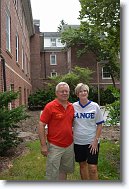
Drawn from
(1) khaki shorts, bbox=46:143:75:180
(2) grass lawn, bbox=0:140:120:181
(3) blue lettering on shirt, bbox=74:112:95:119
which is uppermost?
(3) blue lettering on shirt, bbox=74:112:95:119

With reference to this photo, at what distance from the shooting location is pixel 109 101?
15.8 feet

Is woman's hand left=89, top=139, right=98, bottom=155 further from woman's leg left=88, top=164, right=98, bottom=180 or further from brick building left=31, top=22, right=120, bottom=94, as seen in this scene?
brick building left=31, top=22, right=120, bottom=94

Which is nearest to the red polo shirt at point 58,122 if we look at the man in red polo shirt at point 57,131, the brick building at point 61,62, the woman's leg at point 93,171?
the man in red polo shirt at point 57,131

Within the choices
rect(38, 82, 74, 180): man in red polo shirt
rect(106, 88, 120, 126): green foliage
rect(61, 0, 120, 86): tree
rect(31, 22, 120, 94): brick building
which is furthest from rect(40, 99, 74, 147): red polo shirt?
rect(31, 22, 120, 94): brick building

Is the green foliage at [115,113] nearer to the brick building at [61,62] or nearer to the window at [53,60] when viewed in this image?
the brick building at [61,62]

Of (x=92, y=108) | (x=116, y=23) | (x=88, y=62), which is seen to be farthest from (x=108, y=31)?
(x=92, y=108)

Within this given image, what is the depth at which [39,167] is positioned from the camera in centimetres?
432

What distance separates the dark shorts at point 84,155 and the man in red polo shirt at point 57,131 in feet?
0.29

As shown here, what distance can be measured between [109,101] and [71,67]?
2.95 feet

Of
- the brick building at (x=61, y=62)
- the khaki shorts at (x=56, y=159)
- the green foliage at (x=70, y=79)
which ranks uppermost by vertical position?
the brick building at (x=61, y=62)

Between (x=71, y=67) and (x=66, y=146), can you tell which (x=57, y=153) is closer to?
(x=66, y=146)

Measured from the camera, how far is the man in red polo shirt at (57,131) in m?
2.93

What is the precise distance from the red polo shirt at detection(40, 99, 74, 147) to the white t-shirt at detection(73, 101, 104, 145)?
2.9 inches

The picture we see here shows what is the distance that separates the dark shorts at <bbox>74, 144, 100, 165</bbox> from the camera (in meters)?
3.08
